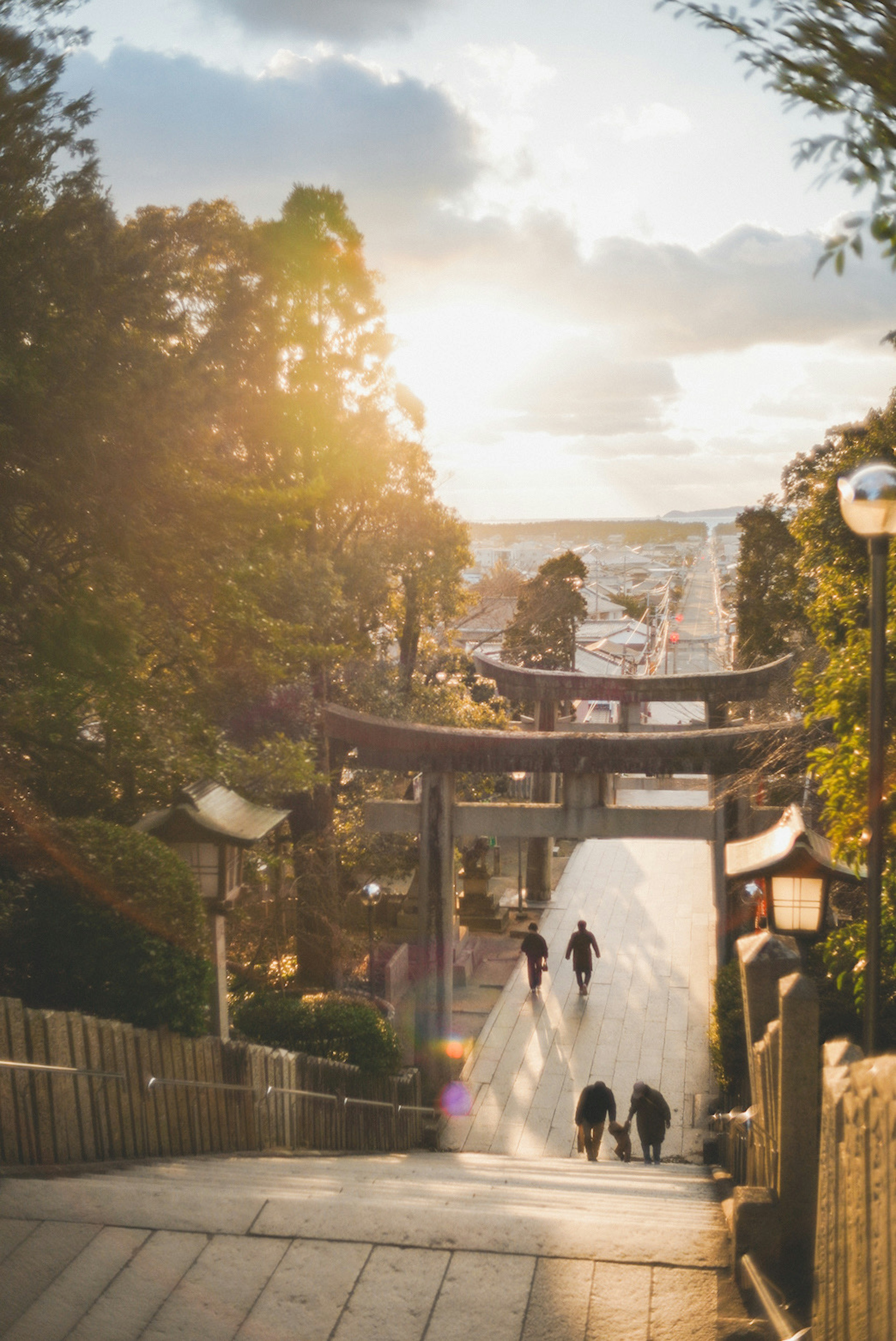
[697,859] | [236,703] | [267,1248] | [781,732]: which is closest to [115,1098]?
[267,1248]

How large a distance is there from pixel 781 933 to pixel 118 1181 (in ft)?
14.8

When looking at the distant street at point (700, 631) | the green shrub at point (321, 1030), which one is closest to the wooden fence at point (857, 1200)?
the green shrub at point (321, 1030)

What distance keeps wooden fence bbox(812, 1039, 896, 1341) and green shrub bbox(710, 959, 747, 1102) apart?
4680 mm

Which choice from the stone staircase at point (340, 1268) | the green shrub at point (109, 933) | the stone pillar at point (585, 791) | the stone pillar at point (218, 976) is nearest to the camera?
the stone staircase at point (340, 1268)

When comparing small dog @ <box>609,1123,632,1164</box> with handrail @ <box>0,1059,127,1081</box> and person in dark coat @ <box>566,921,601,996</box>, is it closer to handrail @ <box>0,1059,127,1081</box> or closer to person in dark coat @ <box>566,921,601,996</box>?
person in dark coat @ <box>566,921,601,996</box>

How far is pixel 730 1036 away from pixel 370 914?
7.40 m

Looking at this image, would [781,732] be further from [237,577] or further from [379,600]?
[379,600]

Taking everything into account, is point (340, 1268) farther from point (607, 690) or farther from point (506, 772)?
point (607, 690)

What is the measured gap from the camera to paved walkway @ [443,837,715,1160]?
10.8 meters

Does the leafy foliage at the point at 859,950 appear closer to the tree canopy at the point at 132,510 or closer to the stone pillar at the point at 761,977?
the stone pillar at the point at 761,977

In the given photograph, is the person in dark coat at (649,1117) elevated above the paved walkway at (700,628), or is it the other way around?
the paved walkway at (700,628)

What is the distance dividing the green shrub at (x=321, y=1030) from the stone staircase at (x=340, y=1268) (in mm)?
4204

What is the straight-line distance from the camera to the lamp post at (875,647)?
4.64 meters

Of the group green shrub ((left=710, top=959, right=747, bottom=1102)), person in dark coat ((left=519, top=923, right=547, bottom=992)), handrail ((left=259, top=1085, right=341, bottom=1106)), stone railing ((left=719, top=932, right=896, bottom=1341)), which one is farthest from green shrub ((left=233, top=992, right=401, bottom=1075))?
person in dark coat ((left=519, top=923, right=547, bottom=992))
